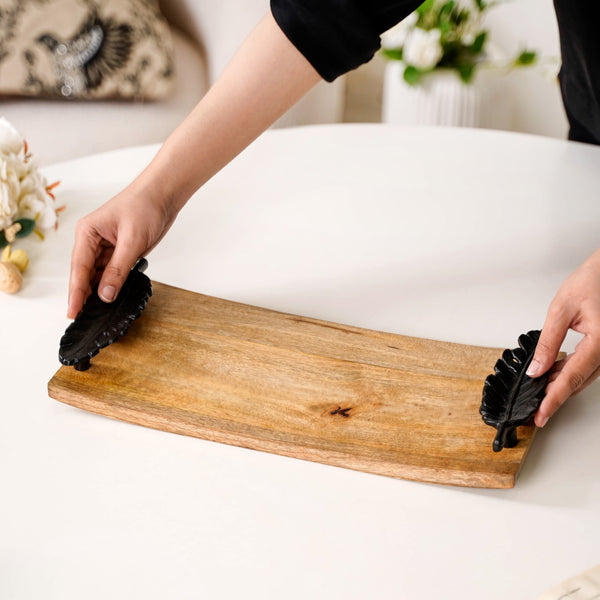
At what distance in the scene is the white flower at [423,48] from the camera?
2047 millimetres

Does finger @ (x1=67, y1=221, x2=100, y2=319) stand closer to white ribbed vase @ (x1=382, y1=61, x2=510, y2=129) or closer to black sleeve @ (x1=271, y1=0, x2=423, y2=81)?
black sleeve @ (x1=271, y1=0, x2=423, y2=81)

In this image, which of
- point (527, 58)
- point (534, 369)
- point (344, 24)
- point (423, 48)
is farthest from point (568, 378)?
point (527, 58)

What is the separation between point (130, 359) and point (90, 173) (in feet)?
1.74

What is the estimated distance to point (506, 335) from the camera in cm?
91

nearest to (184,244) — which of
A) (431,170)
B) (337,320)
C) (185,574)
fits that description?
(337,320)

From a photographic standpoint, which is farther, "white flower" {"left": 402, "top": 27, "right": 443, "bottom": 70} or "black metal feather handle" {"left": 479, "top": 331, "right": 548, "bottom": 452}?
"white flower" {"left": 402, "top": 27, "right": 443, "bottom": 70}

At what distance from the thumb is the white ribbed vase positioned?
56.7 inches

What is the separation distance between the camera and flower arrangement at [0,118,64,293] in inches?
41.9

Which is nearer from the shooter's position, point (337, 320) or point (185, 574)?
point (185, 574)

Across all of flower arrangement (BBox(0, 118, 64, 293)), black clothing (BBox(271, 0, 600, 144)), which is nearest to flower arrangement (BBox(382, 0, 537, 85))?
black clothing (BBox(271, 0, 600, 144))

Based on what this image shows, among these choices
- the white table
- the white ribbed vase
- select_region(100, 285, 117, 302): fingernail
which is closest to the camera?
the white table

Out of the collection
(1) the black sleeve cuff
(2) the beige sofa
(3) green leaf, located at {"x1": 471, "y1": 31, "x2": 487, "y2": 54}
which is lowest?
(2) the beige sofa

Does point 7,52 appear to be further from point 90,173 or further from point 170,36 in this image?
point 90,173

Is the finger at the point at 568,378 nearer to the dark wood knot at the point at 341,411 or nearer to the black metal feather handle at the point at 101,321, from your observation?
the dark wood knot at the point at 341,411
